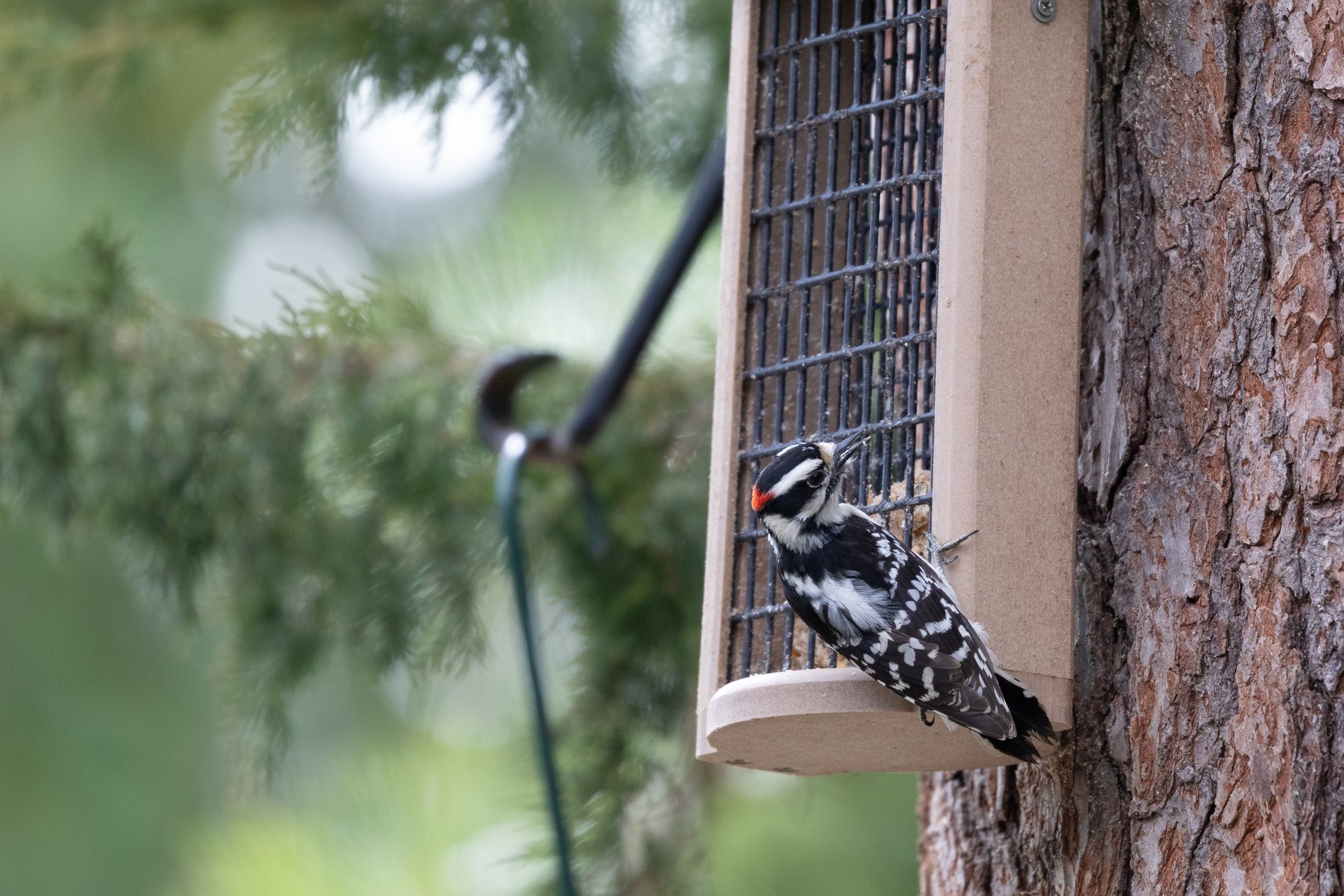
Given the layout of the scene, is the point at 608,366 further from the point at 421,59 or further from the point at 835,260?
the point at 421,59

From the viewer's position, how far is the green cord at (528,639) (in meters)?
2.96

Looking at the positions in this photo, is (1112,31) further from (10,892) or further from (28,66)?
(10,892)

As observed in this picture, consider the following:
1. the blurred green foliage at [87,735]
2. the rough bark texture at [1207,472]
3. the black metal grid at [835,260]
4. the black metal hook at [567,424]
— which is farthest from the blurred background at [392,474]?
the blurred green foliage at [87,735]

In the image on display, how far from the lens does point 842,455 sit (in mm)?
2490

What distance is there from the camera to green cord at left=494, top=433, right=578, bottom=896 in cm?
296

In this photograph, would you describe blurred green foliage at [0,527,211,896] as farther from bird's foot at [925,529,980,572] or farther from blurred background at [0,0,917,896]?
bird's foot at [925,529,980,572]

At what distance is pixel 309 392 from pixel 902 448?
1.85 meters

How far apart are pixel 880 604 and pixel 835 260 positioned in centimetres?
70

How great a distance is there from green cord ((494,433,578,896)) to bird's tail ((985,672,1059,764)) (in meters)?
1.02

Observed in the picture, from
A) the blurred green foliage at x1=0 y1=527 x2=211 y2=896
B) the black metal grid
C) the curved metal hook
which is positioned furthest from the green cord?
the blurred green foliage at x1=0 y1=527 x2=211 y2=896

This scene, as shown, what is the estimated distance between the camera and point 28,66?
404cm

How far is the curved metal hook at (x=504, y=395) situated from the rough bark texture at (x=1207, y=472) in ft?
4.18

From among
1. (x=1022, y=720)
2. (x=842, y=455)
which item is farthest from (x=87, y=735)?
(x=1022, y=720)

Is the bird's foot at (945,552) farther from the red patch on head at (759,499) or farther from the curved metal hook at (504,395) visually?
the curved metal hook at (504,395)
